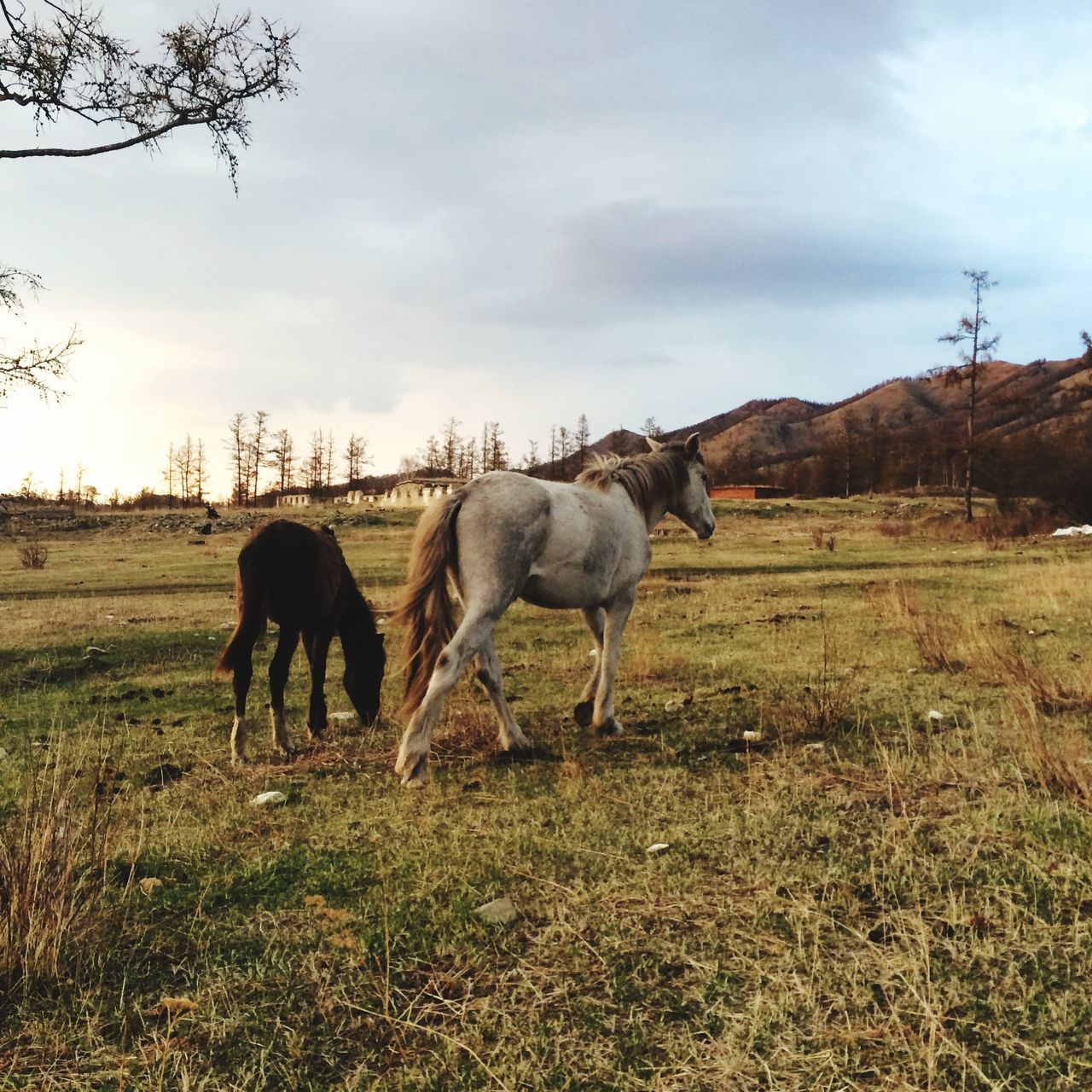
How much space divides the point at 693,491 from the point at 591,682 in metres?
2.31

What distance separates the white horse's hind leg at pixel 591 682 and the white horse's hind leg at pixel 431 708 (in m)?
1.57

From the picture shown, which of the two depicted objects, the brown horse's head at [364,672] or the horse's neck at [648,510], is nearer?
the horse's neck at [648,510]

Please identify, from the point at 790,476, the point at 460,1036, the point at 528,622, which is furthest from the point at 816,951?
the point at 790,476

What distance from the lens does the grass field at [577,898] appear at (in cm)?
235

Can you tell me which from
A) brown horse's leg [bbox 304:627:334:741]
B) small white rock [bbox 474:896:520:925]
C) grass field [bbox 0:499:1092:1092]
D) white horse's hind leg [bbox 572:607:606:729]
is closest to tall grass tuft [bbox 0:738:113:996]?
grass field [bbox 0:499:1092:1092]

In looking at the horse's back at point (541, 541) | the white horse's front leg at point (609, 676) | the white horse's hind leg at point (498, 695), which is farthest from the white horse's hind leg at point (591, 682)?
the white horse's hind leg at point (498, 695)

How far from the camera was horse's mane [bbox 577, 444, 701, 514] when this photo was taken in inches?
272

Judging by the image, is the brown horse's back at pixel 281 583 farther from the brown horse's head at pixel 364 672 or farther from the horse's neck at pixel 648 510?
the horse's neck at pixel 648 510

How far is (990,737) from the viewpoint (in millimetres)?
5531

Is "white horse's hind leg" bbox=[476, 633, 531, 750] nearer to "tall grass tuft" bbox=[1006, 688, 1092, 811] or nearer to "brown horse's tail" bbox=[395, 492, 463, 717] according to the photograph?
"brown horse's tail" bbox=[395, 492, 463, 717]

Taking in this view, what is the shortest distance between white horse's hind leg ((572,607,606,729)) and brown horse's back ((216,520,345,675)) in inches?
94.3

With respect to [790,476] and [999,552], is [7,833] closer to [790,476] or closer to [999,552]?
[999,552]

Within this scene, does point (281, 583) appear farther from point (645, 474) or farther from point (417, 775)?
point (645, 474)

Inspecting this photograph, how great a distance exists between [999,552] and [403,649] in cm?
2317
